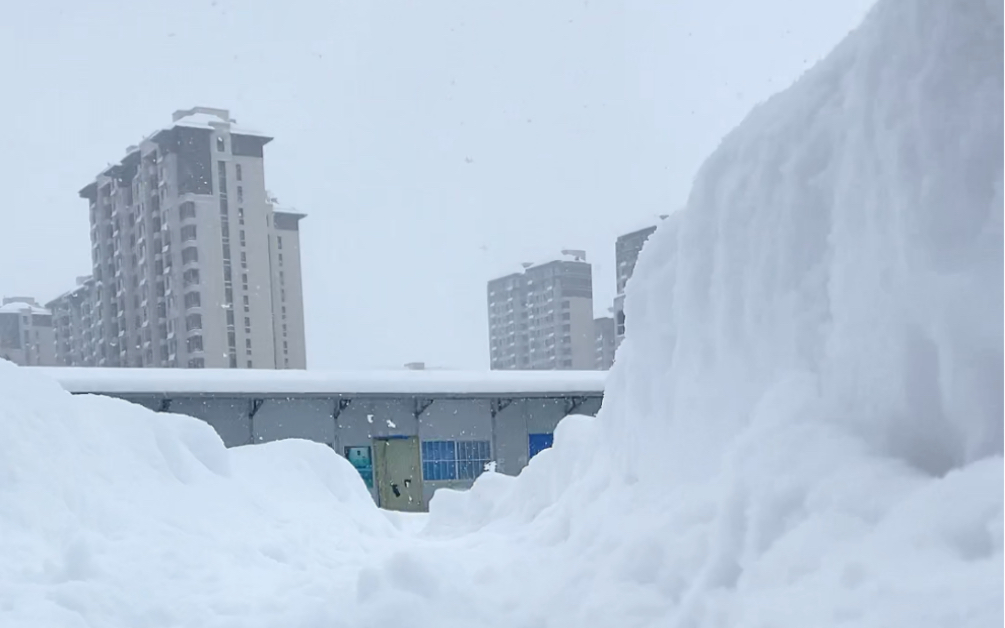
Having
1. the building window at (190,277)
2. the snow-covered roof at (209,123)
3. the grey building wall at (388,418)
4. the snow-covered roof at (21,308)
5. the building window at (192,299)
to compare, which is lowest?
the grey building wall at (388,418)

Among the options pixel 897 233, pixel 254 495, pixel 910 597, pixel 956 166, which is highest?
pixel 956 166

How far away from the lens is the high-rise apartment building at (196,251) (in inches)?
1825

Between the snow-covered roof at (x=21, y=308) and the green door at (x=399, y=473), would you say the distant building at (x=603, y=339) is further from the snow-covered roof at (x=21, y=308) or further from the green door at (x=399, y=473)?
the green door at (x=399, y=473)

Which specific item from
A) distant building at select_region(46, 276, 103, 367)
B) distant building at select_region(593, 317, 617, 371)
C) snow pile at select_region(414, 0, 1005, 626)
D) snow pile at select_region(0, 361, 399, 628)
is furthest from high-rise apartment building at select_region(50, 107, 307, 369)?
snow pile at select_region(414, 0, 1005, 626)

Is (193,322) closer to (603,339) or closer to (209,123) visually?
(209,123)

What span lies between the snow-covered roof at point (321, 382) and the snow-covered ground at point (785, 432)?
12.8 metres

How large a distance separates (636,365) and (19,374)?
521 centimetres

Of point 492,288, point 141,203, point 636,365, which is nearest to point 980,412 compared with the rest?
point 636,365

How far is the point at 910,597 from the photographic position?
→ 2492mm

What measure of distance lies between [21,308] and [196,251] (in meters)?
34.3

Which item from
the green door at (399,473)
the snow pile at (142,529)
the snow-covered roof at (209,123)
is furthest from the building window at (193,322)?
the snow pile at (142,529)

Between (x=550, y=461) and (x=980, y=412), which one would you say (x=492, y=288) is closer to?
(x=550, y=461)

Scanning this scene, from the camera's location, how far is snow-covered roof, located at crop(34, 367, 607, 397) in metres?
18.6

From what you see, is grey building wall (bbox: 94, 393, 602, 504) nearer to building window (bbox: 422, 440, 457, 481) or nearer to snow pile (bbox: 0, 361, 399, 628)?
building window (bbox: 422, 440, 457, 481)
